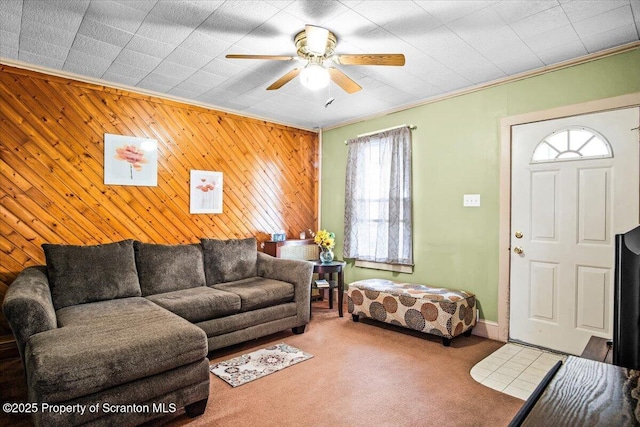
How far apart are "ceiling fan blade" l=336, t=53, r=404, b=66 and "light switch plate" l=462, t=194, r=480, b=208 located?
186cm

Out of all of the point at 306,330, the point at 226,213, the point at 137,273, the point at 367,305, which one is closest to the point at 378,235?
the point at 367,305

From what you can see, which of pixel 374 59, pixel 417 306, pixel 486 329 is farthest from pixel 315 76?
pixel 486 329

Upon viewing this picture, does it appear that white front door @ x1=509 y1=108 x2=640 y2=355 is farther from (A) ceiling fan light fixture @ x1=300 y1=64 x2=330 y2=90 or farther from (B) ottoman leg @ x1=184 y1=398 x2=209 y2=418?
(B) ottoman leg @ x1=184 y1=398 x2=209 y2=418

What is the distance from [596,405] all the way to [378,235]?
12.6 ft

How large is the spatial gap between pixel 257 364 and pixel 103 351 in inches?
51.4

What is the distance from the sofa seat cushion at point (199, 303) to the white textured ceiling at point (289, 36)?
2.08 metres

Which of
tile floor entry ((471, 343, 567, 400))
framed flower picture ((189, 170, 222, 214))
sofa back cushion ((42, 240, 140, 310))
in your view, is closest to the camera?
tile floor entry ((471, 343, 567, 400))

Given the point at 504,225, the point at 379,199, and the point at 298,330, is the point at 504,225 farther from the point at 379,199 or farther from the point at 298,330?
the point at 298,330

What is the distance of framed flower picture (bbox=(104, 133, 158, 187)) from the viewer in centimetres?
357

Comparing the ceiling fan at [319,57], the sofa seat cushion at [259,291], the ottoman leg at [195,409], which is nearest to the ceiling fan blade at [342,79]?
the ceiling fan at [319,57]

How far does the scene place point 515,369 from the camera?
9.21 feet

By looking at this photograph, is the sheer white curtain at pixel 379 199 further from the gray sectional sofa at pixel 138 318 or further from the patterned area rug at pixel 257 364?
the patterned area rug at pixel 257 364

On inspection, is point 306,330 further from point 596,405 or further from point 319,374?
point 596,405

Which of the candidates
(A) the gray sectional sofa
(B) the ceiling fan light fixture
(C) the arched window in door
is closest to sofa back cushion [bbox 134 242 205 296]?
(A) the gray sectional sofa
